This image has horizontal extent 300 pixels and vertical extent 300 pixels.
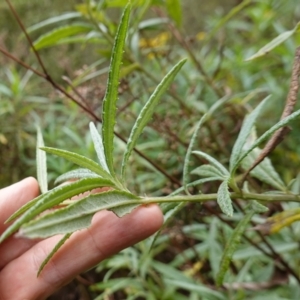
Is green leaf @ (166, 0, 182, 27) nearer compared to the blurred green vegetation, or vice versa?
the blurred green vegetation

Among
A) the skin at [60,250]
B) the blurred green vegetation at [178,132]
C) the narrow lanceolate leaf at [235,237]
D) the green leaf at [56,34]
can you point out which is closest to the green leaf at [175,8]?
the blurred green vegetation at [178,132]

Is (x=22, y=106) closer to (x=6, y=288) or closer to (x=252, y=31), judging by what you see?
(x=252, y=31)

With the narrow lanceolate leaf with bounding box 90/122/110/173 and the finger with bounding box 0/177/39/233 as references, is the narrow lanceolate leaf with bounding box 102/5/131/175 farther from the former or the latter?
the finger with bounding box 0/177/39/233

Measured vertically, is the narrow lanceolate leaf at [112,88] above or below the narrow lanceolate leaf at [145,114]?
above

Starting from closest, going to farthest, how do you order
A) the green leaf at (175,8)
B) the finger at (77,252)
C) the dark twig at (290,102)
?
the dark twig at (290,102) → the finger at (77,252) → the green leaf at (175,8)

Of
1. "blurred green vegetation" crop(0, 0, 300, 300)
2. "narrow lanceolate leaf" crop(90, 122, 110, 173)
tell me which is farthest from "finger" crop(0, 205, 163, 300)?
"blurred green vegetation" crop(0, 0, 300, 300)

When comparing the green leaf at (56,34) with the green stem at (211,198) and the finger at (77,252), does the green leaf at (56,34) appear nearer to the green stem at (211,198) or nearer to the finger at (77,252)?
the finger at (77,252)
